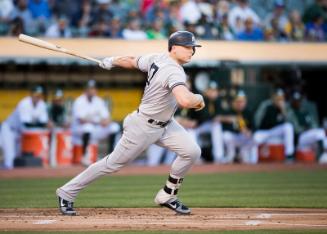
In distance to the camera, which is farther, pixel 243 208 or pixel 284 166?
pixel 284 166

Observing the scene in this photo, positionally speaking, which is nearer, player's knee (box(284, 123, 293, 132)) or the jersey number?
the jersey number

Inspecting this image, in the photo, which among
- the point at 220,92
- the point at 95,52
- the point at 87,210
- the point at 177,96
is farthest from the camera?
the point at 220,92

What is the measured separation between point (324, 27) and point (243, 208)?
43.3 feet

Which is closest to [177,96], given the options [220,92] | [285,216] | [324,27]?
[285,216]

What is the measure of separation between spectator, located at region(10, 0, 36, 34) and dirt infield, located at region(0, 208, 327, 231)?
32.7ft

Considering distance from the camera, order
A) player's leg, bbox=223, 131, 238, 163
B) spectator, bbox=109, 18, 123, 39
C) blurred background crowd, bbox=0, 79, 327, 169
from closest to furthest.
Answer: blurred background crowd, bbox=0, 79, 327, 169, player's leg, bbox=223, 131, 238, 163, spectator, bbox=109, 18, 123, 39

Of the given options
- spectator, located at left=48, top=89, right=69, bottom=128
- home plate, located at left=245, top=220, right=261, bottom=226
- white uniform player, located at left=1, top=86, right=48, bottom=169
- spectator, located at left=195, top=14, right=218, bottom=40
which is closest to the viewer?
home plate, located at left=245, top=220, right=261, bottom=226

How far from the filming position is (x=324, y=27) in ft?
70.8

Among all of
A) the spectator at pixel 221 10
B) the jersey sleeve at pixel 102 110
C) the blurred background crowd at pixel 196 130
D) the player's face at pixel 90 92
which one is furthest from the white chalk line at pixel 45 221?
the spectator at pixel 221 10

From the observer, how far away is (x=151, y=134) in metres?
8.32

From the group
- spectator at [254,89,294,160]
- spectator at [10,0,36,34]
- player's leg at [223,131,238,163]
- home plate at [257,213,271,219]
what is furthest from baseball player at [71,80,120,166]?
home plate at [257,213,271,219]

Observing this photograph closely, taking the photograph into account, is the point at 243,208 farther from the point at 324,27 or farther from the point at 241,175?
the point at 324,27

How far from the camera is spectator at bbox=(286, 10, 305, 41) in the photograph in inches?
826

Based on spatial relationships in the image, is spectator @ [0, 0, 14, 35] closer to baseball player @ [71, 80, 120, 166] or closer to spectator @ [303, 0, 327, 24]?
baseball player @ [71, 80, 120, 166]
